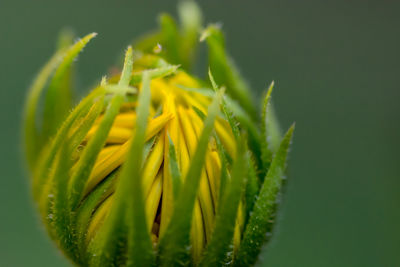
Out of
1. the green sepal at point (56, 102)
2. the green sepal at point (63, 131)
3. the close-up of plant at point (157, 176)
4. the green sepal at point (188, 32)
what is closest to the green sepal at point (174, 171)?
the close-up of plant at point (157, 176)

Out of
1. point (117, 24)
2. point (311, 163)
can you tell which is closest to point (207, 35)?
point (311, 163)

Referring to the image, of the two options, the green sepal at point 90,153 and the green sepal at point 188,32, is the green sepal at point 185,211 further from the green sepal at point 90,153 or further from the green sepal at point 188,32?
the green sepal at point 188,32

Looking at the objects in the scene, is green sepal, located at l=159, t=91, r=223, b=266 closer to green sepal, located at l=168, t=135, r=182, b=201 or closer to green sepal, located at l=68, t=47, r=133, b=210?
green sepal, located at l=168, t=135, r=182, b=201

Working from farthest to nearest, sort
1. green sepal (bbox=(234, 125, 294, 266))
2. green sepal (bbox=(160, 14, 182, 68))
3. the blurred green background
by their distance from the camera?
the blurred green background → green sepal (bbox=(160, 14, 182, 68)) → green sepal (bbox=(234, 125, 294, 266))

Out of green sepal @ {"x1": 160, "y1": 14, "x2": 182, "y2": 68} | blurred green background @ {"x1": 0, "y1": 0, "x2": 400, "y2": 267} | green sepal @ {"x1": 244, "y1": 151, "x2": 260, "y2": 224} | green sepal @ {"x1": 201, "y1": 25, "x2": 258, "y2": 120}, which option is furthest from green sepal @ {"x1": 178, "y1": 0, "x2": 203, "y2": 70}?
blurred green background @ {"x1": 0, "y1": 0, "x2": 400, "y2": 267}

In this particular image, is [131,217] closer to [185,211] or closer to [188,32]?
[185,211]

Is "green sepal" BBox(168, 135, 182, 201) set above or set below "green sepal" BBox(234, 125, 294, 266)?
above
